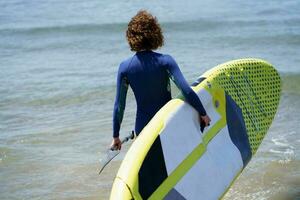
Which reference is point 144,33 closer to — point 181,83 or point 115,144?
point 181,83

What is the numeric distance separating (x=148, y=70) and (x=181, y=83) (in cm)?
23

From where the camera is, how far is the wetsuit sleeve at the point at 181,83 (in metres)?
3.71

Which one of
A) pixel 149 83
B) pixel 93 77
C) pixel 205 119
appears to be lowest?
pixel 93 77

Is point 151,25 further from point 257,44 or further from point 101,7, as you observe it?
point 101,7

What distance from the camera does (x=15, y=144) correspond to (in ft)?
22.1

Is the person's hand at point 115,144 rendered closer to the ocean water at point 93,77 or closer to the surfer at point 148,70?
the surfer at point 148,70

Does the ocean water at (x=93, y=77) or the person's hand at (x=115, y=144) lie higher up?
the person's hand at (x=115, y=144)

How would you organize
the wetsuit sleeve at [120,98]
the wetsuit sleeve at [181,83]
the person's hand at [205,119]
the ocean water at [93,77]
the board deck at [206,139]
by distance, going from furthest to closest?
the ocean water at [93,77], the person's hand at [205,119], the wetsuit sleeve at [120,98], the wetsuit sleeve at [181,83], the board deck at [206,139]

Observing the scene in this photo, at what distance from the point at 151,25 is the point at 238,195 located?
2.16 m

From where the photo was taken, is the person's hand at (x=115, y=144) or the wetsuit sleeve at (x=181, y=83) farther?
the person's hand at (x=115, y=144)

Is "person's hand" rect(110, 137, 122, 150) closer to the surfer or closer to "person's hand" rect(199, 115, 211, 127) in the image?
the surfer

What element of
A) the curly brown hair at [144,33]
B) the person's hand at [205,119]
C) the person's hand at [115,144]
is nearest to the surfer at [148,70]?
the curly brown hair at [144,33]

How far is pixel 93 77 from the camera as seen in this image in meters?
10.0

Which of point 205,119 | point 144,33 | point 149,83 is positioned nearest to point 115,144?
point 149,83
